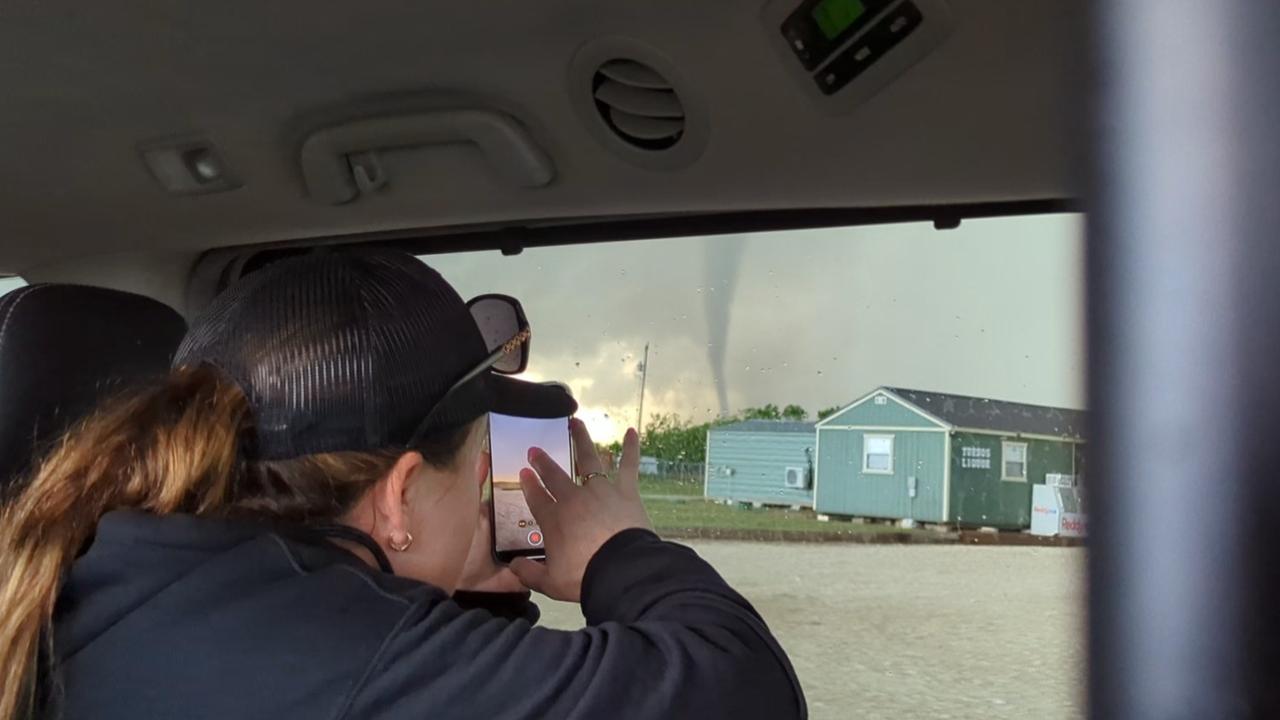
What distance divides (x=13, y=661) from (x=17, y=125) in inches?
60.4

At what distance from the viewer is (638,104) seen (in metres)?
1.82

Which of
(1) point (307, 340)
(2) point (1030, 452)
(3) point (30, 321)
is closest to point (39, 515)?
(1) point (307, 340)

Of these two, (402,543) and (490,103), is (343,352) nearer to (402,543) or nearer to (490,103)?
(402,543)

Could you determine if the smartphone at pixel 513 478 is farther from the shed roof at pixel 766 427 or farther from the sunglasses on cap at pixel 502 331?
the shed roof at pixel 766 427

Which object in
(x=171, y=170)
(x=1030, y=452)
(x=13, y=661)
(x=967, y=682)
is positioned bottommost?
(x=967, y=682)

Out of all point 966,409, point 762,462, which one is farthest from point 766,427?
point 966,409

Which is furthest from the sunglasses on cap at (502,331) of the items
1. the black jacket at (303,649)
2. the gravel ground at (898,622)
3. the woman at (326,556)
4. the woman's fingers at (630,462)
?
the gravel ground at (898,622)

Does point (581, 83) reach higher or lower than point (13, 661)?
higher

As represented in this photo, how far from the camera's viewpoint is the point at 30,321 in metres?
1.42

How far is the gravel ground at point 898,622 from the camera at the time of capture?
172cm

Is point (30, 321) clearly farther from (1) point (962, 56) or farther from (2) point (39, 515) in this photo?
(1) point (962, 56)

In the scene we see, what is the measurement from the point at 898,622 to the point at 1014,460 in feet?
1.21

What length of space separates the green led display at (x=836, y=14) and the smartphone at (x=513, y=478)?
676mm

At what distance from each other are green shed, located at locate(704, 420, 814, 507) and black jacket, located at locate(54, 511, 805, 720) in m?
0.90
